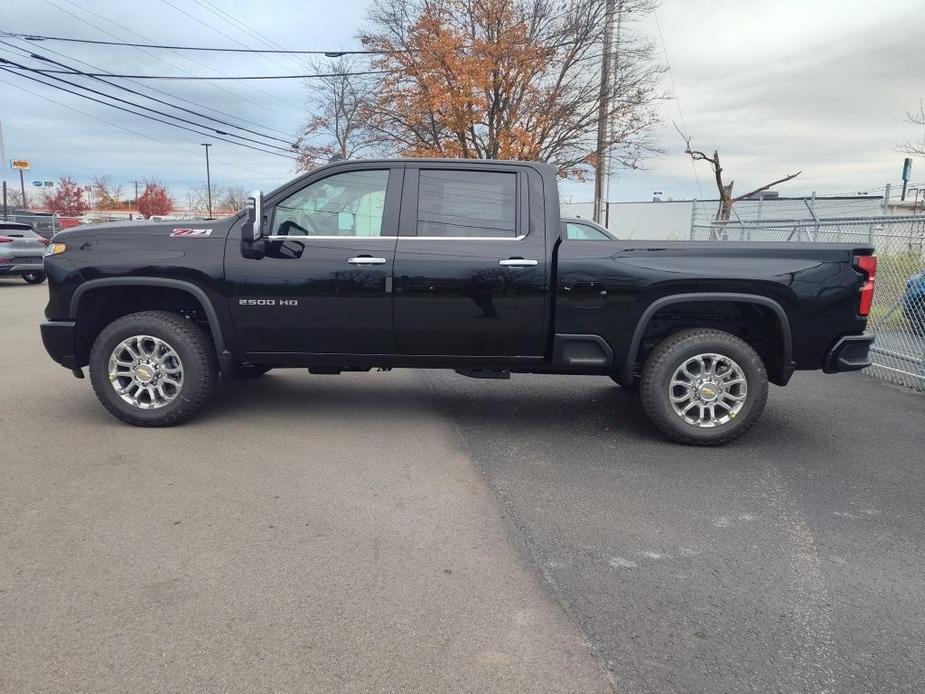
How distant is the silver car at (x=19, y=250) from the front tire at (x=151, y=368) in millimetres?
13770

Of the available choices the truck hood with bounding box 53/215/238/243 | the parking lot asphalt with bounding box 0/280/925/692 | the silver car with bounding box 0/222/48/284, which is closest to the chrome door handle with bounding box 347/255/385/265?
the truck hood with bounding box 53/215/238/243

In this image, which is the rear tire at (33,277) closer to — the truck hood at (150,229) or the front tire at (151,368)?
the truck hood at (150,229)

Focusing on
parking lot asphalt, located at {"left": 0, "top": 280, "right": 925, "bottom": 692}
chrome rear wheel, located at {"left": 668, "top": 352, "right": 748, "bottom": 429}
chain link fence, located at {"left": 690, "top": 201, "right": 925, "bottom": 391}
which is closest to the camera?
parking lot asphalt, located at {"left": 0, "top": 280, "right": 925, "bottom": 692}

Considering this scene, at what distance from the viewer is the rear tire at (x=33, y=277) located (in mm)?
17156

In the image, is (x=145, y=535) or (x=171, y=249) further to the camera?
(x=171, y=249)

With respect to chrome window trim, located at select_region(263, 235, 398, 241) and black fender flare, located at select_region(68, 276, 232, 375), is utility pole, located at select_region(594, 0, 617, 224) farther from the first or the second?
black fender flare, located at select_region(68, 276, 232, 375)

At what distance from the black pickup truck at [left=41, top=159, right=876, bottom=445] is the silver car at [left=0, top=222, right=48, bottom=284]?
13.7 metres

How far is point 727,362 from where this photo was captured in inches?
185

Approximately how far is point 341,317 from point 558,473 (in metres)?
1.91

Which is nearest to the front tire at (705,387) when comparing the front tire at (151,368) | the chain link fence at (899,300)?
the chain link fence at (899,300)

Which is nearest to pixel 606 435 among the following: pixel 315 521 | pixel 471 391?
pixel 471 391

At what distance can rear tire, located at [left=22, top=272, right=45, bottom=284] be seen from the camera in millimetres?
17156

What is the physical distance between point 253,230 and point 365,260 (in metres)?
0.81

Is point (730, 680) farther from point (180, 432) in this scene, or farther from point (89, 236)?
point (89, 236)
